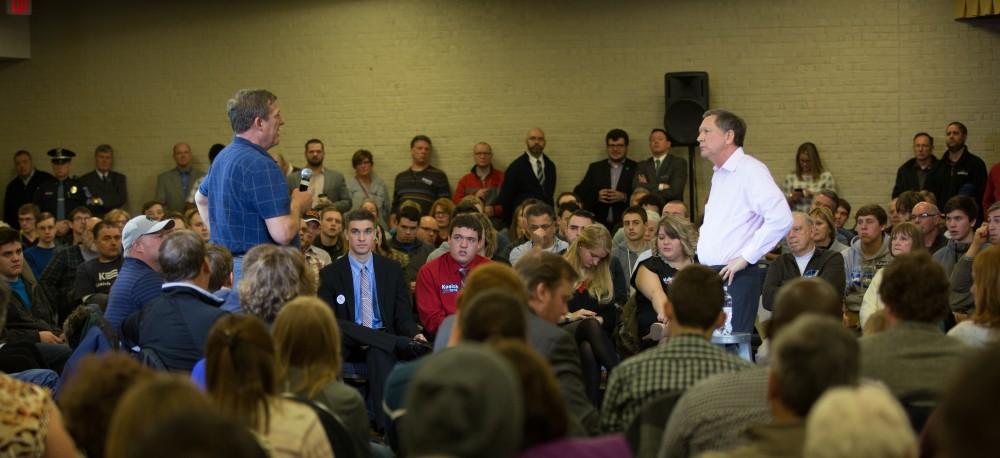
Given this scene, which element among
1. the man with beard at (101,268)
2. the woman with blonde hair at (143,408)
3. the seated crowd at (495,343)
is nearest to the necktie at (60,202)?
the seated crowd at (495,343)

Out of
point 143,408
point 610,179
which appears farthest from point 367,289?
point 610,179

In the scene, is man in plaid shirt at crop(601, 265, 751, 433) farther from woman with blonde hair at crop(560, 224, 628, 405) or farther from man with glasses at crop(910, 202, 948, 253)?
man with glasses at crop(910, 202, 948, 253)

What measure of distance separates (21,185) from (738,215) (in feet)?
29.9

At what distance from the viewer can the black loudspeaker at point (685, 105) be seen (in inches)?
441

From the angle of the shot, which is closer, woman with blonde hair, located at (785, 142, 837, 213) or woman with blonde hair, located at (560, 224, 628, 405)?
woman with blonde hair, located at (560, 224, 628, 405)

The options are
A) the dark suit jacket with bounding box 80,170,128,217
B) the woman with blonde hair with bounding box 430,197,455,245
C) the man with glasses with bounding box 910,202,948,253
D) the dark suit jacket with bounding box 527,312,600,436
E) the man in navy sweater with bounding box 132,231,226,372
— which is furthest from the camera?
the dark suit jacket with bounding box 80,170,128,217

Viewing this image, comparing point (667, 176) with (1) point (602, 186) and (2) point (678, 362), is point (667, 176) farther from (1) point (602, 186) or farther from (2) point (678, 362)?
(2) point (678, 362)

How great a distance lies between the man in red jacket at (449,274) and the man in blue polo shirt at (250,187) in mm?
1682

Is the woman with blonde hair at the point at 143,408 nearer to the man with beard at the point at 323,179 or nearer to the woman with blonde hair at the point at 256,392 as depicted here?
the woman with blonde hair at the point at 256,392

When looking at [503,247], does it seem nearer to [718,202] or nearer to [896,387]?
[718,202]

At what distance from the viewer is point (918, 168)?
431 inches

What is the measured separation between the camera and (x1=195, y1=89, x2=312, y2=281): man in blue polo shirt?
15.5 ft

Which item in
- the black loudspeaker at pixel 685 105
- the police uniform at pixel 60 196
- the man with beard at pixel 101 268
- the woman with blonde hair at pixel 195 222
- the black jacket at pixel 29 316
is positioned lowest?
the black jacket at pixel 29 316

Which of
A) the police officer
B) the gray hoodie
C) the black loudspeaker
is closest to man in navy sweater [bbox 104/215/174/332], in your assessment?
the gray hoodie
